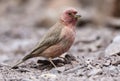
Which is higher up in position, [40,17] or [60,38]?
[60,38]

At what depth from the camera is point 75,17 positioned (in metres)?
10.0

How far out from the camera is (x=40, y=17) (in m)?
24.1

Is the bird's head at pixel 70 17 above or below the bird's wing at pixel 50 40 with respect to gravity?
above

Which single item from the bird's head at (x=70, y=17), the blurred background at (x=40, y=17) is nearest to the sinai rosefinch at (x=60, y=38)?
the bird's head at (x=70, y=17)

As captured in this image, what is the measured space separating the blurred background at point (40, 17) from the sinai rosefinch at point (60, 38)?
697 cm

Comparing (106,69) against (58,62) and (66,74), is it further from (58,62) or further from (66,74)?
(58,62)

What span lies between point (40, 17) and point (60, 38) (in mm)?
14250

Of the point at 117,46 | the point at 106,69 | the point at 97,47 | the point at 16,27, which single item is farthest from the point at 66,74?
the point at 16,27

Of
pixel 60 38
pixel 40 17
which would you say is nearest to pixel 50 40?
pixel 60 38

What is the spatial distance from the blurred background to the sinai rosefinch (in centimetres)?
697

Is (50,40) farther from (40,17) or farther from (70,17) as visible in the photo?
(40,17)

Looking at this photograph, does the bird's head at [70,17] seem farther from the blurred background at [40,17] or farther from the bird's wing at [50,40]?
the blurred background at [40,17]

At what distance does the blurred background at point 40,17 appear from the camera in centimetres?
1972

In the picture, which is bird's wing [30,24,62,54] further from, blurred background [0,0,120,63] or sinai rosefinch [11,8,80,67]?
blurred background [0,0,120,63]
